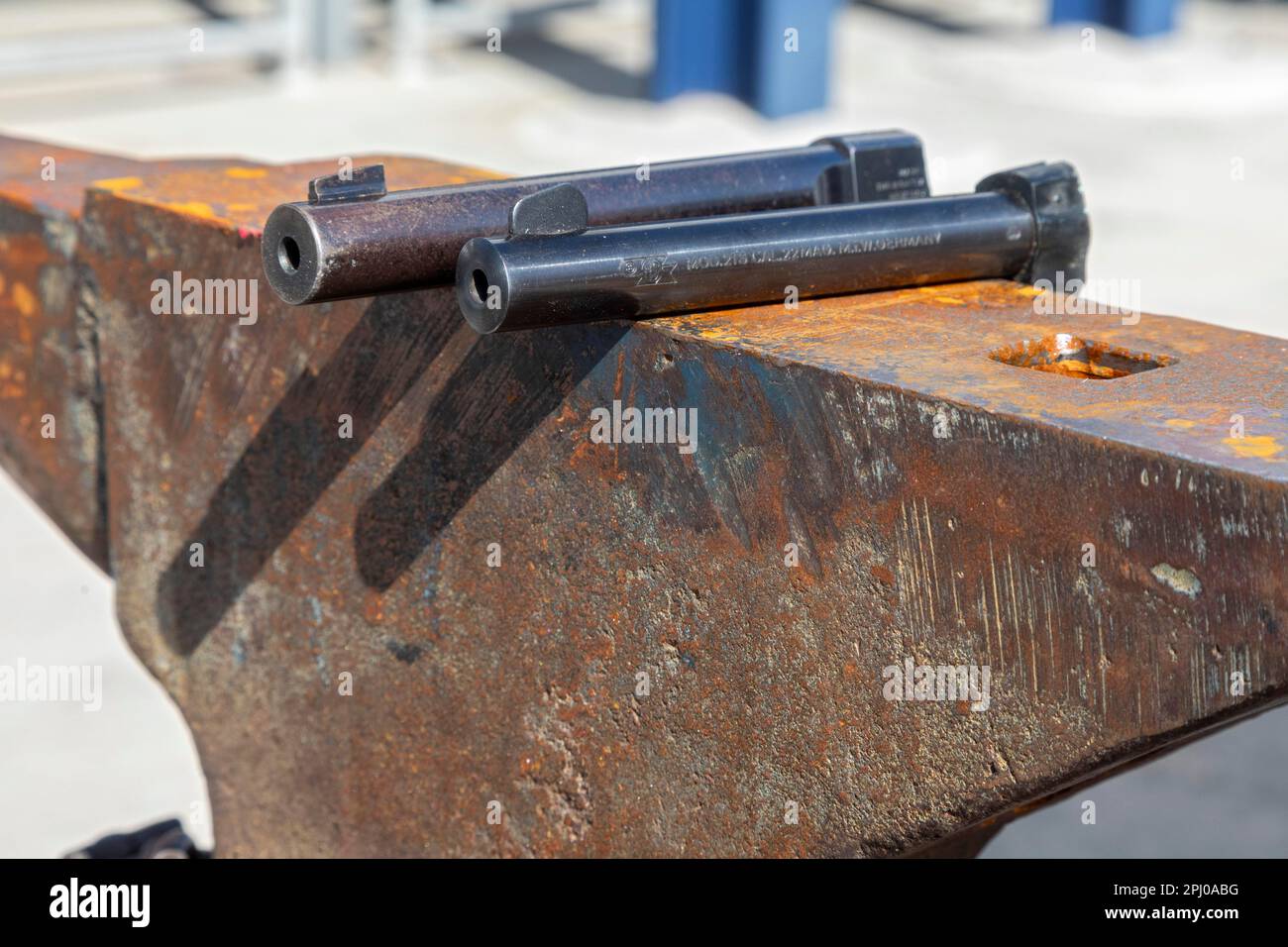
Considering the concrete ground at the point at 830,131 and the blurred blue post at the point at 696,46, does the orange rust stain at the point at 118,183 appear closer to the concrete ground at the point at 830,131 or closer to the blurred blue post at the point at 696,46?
the concrete ground at the point at 830,131

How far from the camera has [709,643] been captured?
185cm

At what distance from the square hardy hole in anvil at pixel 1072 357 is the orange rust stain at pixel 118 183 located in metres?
1.26

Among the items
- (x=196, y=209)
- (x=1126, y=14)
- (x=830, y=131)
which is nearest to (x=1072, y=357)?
(x=196, y=209)

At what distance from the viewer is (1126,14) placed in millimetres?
10836

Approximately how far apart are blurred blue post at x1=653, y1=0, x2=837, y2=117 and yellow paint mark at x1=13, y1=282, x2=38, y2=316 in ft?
19.6

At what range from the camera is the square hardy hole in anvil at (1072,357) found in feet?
5.73

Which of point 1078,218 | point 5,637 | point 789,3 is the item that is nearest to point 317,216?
point 1078,218

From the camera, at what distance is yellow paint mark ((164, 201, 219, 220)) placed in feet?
7.29

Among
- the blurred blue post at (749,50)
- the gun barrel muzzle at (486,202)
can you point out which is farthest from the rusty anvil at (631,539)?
the blurred blue post at (749,50)

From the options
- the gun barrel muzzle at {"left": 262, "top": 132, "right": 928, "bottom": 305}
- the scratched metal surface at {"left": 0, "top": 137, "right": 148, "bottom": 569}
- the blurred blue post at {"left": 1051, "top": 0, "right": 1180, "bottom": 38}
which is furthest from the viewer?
the blurred blue post at {"left": 1051, "top": 0, "right": 1180, "bottom": 38}

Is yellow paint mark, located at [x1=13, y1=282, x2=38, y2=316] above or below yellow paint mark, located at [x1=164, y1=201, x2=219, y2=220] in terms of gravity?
below

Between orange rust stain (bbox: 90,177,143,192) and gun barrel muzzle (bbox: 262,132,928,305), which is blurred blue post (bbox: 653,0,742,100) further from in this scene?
gun barrel muzzle (bbox: 262,132,928,305)

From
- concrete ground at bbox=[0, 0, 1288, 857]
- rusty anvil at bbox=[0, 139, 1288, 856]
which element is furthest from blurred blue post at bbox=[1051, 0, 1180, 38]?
rusty anvil at bbox=[0, 139, 1288, 856]

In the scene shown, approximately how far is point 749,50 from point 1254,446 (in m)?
7.12
